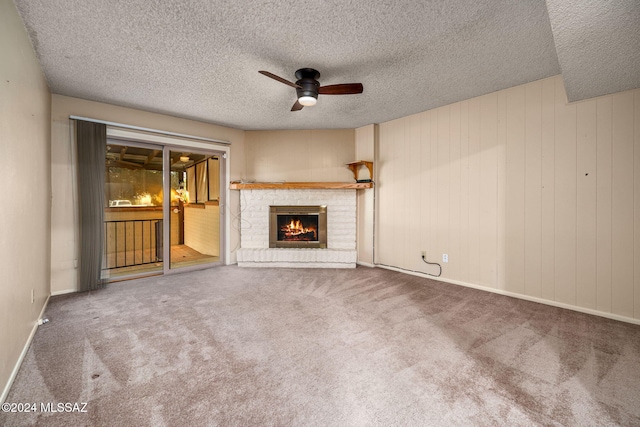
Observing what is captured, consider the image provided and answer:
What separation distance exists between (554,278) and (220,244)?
4639mm

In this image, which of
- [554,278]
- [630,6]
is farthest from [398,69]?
[554,278]

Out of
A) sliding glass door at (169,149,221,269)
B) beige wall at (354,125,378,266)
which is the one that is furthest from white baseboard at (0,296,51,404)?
beige wall at (354,125,378,266)

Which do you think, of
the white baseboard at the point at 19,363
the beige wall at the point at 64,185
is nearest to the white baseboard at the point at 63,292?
the beige wall at the point at 64,185

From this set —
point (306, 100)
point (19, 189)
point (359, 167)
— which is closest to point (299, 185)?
point (359, 167)

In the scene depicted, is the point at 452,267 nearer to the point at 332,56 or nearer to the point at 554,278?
the point at 554,278

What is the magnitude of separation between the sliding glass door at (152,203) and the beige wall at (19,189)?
3.63 feet

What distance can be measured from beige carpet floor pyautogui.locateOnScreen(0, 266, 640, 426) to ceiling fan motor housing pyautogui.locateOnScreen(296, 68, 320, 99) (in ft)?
7.16

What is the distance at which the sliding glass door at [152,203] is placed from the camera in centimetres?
385

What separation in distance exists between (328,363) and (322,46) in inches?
97.8

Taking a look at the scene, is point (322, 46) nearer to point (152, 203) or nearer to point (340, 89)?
point (340, 89)

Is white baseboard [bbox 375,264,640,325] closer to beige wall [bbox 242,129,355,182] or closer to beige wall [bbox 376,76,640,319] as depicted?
beige wall [bbox 376,76,640,319]

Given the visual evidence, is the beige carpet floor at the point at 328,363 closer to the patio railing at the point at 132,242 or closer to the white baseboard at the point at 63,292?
the white baseboard at the point at 63,292

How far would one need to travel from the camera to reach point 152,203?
14.1 ft

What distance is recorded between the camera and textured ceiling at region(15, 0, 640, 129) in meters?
1.84
